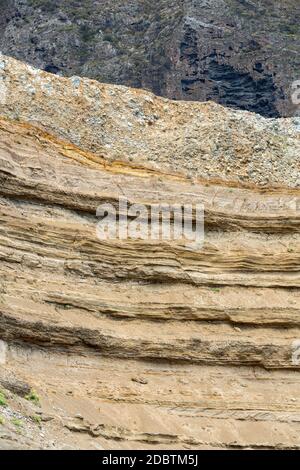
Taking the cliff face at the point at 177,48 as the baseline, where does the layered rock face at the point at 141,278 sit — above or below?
below

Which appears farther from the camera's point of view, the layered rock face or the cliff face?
the cliff face

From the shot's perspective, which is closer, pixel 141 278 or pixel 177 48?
pixel 141 278

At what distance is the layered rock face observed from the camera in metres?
20.4

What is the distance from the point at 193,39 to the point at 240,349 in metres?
38.5

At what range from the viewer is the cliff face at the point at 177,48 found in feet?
190

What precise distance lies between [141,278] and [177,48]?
122 ft

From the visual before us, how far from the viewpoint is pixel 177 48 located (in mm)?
58406

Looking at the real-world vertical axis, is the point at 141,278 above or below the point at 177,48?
below

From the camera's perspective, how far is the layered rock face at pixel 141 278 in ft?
67.1

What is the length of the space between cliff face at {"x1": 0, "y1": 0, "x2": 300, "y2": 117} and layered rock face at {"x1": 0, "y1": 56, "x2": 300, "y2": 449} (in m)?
30.5

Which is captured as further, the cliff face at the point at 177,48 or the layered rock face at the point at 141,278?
the cliff face at the point at 177,48

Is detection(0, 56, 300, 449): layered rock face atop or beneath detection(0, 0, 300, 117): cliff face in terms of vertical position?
beneath

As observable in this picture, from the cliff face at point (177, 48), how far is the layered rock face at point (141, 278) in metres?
30.5
